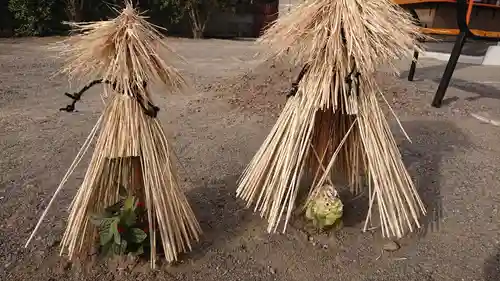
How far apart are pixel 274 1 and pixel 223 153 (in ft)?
36.1

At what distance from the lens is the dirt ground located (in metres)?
2.34

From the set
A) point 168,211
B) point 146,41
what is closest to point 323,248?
point 168,211

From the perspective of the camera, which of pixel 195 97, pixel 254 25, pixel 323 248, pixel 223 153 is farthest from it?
pixel 254 25

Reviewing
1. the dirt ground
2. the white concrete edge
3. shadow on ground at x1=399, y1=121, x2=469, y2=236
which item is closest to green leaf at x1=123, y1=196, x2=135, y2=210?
the dirt ground

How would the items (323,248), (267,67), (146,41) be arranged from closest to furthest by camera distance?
1. (146,41)
2. (323,248)
3. (267,67)

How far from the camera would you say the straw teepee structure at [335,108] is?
2.26m

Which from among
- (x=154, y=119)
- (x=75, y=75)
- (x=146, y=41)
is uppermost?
(x=146, y=41)

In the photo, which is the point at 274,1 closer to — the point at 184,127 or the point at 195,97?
the point at 195,97

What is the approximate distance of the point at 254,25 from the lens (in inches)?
589

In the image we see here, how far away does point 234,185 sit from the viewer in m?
3.21

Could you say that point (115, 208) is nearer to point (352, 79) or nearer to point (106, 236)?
point (106, 236)

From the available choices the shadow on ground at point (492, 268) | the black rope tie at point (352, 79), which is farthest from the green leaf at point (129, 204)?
the shadow on ground at point (492, 268)

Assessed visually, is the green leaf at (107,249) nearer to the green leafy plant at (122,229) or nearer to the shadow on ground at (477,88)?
the green leafy plant at (122,229)

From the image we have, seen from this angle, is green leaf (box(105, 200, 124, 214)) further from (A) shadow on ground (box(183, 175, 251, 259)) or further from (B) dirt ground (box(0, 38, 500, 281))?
(A) shadow on ground (box(183, 175, 251, 259))
